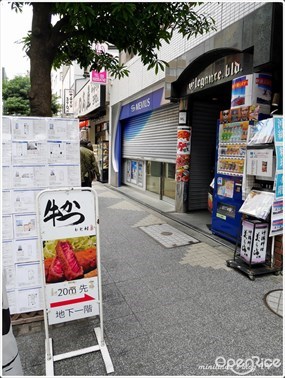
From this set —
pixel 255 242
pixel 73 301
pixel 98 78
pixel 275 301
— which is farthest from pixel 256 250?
pixel 98 78

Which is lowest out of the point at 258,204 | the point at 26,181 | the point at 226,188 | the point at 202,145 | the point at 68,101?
the point at 258,204

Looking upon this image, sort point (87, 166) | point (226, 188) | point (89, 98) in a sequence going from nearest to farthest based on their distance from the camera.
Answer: point (226, 188), point (87, 166), point (89, 98)

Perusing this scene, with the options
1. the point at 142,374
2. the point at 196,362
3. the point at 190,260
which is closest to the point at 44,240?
the point at 142,374

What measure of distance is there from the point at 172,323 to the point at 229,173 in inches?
117

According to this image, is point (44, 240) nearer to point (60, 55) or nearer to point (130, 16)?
point (130, 16)

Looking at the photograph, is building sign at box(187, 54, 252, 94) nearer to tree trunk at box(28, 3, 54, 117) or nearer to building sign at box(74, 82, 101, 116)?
tree trunk at box(28, 3, 54, 117)

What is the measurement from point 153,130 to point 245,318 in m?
7.43

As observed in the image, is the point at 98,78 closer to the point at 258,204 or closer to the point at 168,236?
the point at 168,236

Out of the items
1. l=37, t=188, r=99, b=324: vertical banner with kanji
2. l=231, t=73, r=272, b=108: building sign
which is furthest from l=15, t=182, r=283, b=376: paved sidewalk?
l=231, t=73, r=272, b=108: building sign

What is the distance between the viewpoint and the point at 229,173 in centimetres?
500

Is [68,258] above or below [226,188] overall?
below

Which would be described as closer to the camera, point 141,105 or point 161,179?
point 161,179

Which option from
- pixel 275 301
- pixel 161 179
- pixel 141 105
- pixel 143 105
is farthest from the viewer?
pixel 141 105

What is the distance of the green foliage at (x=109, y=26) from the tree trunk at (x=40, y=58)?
4 cm
